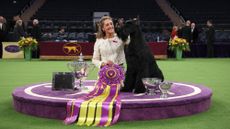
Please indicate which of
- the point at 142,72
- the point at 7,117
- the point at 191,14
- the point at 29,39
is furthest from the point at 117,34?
A: the point at 191,14

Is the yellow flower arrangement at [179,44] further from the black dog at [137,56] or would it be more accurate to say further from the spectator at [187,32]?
the black dog at [137,56]

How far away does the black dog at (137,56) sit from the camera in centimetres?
538

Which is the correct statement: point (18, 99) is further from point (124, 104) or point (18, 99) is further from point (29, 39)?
point (29, 39)

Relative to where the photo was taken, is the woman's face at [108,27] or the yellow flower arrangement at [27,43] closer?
the woman's face at [108,27]

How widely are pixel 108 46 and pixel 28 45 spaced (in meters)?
9.39

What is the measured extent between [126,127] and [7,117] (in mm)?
1556

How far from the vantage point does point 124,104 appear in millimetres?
4664

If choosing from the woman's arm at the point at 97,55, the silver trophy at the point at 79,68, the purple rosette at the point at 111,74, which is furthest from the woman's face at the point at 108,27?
the silver trophy at the point at 79,68

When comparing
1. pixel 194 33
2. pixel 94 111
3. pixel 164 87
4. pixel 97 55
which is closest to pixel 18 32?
pixel 194 33

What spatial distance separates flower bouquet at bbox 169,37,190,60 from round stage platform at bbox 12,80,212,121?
368 inches

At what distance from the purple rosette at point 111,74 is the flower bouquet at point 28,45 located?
946cm

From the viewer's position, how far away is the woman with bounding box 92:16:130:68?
555 cm

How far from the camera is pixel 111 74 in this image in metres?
5.34

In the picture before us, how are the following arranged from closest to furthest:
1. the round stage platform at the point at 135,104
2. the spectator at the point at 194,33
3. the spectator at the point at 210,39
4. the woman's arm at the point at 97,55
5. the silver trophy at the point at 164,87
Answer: the round stage platform at the point at 135,104, the silver trophy at the point at 164,87, the woman's arm at the point at 97,55, the spectator at the point at 210,39, the spectator at the point at 194,33
